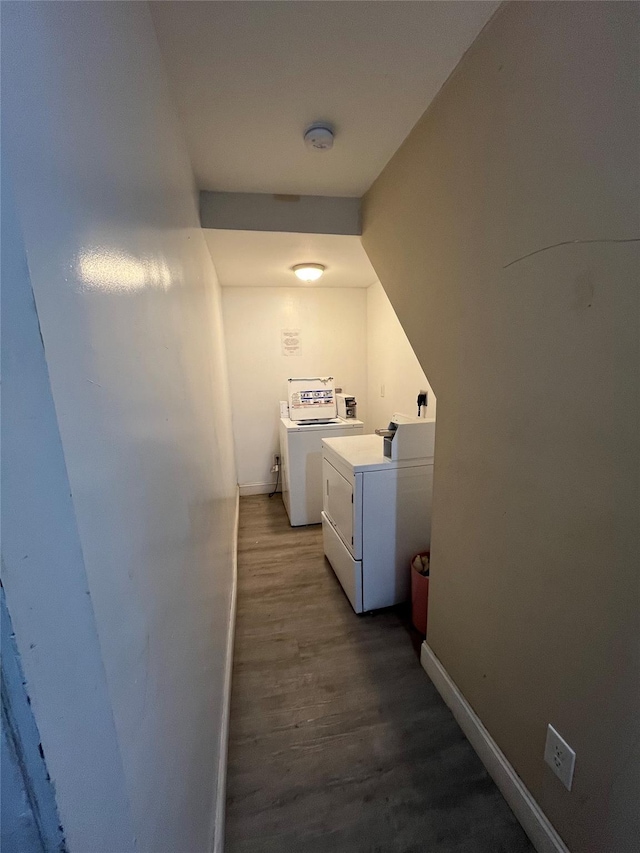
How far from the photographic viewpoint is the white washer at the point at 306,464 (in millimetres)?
2865

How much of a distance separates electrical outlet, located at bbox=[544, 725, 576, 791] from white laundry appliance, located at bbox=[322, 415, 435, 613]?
101cm

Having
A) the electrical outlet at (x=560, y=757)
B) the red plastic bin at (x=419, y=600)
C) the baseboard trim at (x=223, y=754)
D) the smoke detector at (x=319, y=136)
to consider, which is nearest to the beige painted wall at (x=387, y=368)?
the red plastic bin at (x=419, y=600)

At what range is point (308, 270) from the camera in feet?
8.61

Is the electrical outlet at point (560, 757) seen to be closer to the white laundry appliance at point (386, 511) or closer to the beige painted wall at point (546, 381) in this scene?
the beige painted wall at point (546, 381)

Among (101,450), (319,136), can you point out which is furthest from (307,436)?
(101,450)

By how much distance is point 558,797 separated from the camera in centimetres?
94

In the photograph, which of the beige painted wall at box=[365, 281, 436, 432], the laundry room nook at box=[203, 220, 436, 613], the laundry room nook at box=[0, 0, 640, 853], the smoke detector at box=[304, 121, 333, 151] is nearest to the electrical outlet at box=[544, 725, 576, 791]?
the laundry room nook at box=[0, 0, 640, 853]

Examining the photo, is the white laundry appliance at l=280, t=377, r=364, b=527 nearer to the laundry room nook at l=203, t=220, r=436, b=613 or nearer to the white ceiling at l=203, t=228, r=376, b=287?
the laundry room nook at l=203, t=220, r=436, b=613

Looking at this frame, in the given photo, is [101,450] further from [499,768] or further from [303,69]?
[499,768]

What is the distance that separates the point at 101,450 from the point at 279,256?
2.26 meters

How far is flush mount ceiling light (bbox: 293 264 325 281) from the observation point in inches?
103

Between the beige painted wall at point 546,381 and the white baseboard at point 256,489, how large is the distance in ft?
8.55

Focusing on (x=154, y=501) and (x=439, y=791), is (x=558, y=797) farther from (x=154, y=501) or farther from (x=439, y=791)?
(x=154, y=501)

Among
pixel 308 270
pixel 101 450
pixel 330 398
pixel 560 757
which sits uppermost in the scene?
pixel 308 270
